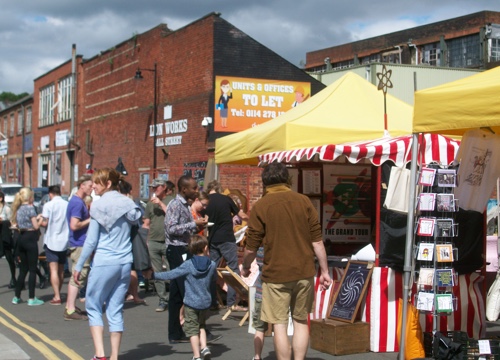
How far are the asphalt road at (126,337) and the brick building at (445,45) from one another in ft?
97.8

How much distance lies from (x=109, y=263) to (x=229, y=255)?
4.08 m

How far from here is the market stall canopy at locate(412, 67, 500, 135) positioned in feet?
20.5

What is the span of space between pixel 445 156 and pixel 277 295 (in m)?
2.95

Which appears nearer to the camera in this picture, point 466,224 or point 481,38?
point 466,224

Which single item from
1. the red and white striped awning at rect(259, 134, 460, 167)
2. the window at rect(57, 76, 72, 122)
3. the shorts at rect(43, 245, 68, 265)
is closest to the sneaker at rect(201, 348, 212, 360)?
the red and white striped awning at rect(259, 134, 460, 167)

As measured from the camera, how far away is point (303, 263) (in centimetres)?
629

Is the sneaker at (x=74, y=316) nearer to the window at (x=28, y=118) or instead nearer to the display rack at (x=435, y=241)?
A: the display rack at (x=435, y=241)

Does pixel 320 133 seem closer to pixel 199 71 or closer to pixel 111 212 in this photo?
pixel 111 212

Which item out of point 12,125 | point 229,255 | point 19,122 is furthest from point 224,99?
point 12,125

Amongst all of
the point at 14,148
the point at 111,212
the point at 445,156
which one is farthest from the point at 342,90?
the point at 14,148

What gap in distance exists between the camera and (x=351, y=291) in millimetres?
8141

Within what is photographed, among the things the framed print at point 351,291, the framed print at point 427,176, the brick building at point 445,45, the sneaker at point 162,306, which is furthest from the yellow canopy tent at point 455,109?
the brick building at point 445,45

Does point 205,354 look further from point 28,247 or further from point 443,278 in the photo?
point 28,247

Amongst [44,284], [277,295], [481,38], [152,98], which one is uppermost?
[481,38]
